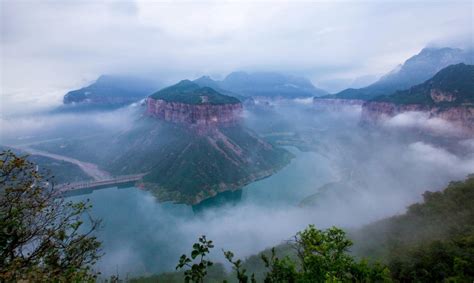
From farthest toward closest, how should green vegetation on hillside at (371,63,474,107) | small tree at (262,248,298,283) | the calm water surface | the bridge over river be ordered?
1. the bridge over river
2. green vegetation on hillside at (371,63,474,107)
3. the calm water surface
4. small tree at (262,248,298,283)

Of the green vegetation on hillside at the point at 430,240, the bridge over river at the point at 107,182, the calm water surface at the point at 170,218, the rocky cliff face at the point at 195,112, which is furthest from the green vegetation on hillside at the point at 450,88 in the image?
the bridge over river at the point at 107,182

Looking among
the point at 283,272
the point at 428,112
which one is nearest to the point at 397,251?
the point at 283,272

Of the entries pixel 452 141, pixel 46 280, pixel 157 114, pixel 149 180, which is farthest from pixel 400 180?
pixel 157 114

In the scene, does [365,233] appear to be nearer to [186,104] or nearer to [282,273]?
[282,273]

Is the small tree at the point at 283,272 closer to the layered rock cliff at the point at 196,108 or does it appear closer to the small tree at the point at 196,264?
the small tree at the point at 196,264

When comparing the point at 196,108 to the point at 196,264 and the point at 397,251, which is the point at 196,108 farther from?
the point at 196,264

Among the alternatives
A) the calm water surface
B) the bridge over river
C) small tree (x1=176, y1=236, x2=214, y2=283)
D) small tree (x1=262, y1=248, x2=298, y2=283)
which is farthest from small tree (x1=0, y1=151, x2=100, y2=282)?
the bridge over river

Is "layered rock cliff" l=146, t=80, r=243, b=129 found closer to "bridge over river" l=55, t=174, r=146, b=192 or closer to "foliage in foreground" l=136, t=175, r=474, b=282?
"bridge over river" l=55, t=174, r=146, b=192
